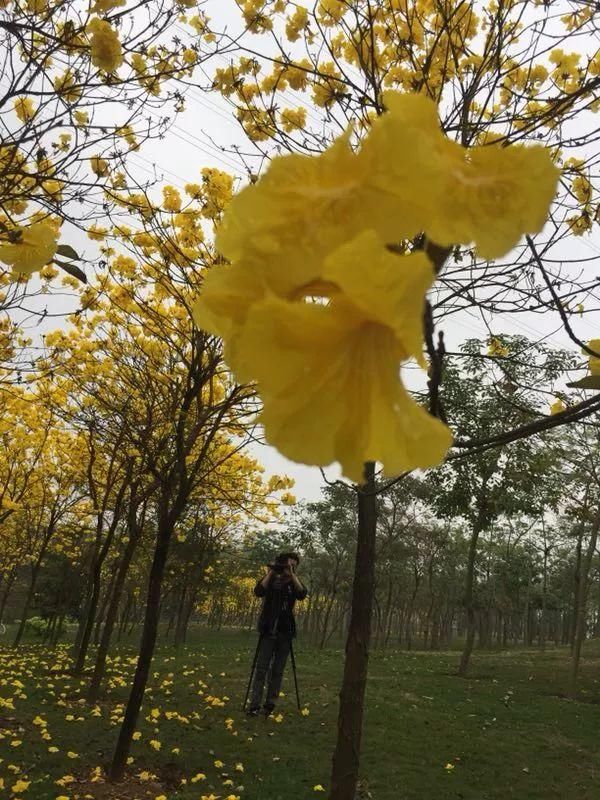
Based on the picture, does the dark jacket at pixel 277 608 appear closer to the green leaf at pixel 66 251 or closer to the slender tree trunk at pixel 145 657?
the slender tree trunk at pixel 145 657

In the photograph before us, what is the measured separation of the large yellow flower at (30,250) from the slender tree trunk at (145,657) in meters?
4.16

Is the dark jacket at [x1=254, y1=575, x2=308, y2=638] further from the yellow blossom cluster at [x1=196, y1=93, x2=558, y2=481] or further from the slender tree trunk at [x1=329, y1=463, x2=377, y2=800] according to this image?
the yellow blossom cluster at [x1=196, y1=93, x2=558, y2=481]

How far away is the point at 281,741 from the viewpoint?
24.4ft

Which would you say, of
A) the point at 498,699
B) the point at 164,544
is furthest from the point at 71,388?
the point at 498,699

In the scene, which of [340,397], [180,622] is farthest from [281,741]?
[180,622]

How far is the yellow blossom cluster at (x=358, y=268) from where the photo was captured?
0.35m

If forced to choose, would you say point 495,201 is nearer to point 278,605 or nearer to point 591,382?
point 591,382

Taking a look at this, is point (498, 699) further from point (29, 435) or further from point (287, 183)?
point (287, 183)

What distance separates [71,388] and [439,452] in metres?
9.22

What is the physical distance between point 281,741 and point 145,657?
9.88ft

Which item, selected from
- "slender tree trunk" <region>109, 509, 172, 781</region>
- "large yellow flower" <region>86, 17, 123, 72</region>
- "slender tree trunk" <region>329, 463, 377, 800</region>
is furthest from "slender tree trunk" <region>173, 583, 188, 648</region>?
"large yellow flower" <region>86, 17, 123, 72</region>

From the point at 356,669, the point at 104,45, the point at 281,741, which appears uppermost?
the point at 104,45

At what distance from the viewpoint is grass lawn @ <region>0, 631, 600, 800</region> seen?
19.1 ft

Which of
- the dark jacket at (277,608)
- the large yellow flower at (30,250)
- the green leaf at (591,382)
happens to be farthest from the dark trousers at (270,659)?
the green leaf at (591,382)
